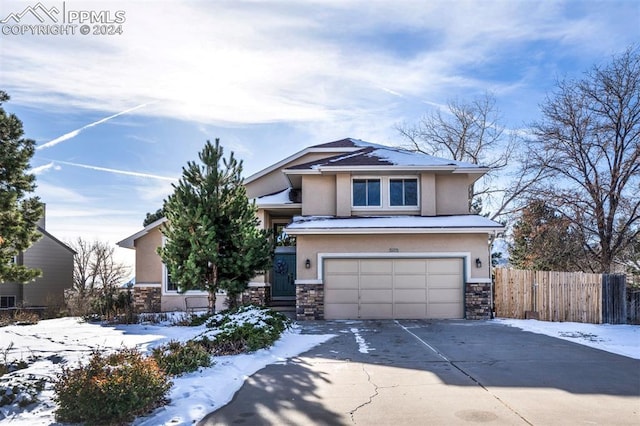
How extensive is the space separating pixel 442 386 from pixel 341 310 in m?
9.11

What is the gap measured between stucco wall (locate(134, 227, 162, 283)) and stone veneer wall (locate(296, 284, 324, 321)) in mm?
6542

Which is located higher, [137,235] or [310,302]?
[137,235]

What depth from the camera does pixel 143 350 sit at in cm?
991

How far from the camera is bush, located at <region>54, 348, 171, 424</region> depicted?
18.0 ft

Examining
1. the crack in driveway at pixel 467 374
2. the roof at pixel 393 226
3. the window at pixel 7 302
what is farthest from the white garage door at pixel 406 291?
the window at pixel 7 302

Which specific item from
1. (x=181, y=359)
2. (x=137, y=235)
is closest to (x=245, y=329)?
(x=181, y=359)

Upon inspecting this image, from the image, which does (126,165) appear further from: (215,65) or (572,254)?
(572,254)

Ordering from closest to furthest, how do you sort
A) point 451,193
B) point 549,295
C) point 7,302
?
1. point 549,295
2. point 451,193
3. point 7,302

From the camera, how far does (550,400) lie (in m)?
6.43

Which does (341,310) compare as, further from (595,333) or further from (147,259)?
(147,259)

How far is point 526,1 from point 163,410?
1184 centimetres

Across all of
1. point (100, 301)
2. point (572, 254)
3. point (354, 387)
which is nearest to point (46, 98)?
point (100, 301)

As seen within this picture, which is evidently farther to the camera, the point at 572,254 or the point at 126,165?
the point at 126,165

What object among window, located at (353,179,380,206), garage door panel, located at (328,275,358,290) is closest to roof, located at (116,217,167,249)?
garage door panel, located at (328,275,358,290)
